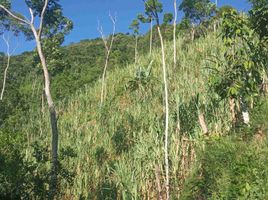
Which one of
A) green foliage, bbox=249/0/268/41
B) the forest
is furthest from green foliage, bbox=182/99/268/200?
green foliage, bbox=249/0/268/41

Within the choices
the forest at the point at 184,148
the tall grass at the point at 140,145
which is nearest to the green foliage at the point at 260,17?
the forest at the point at 184,148

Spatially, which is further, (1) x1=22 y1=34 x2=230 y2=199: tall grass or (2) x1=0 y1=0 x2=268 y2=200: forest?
(1) x1=22 y1=34 x2=230 y2=199: tall grass

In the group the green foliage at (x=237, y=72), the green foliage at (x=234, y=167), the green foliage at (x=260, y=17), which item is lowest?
Answer: the green foliage at (x=234, y=167)

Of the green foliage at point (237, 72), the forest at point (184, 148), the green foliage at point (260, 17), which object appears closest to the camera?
the forest at point (184, 148)

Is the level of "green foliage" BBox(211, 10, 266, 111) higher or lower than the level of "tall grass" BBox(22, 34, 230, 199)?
higher

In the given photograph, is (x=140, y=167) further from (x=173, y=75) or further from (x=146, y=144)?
(x=173, y=75)

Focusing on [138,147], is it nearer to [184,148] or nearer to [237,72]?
[184,148]

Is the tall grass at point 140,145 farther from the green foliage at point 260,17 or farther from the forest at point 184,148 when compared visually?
the green foliage at point 260,17

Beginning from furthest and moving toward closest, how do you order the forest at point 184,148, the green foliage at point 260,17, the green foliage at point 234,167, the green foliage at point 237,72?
the green foliage at point 260,17 → the green foliage at point 237,72 → the forest at point 184,148 → the green foliage at point 234,167

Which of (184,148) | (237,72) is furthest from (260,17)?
(184,148)

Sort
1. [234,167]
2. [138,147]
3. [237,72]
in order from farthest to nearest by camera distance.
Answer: [138,147]
[237,72]
[234,167]

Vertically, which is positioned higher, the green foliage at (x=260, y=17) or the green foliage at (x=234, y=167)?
the green foliage at (x=260, y=17)

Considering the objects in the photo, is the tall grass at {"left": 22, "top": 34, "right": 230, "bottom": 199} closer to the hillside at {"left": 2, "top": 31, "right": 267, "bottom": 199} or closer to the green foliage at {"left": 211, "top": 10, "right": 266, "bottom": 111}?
the hillside at {"left": 2, "top": 31, "right": 267, "bottom": 199}

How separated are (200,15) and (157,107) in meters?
18.0
